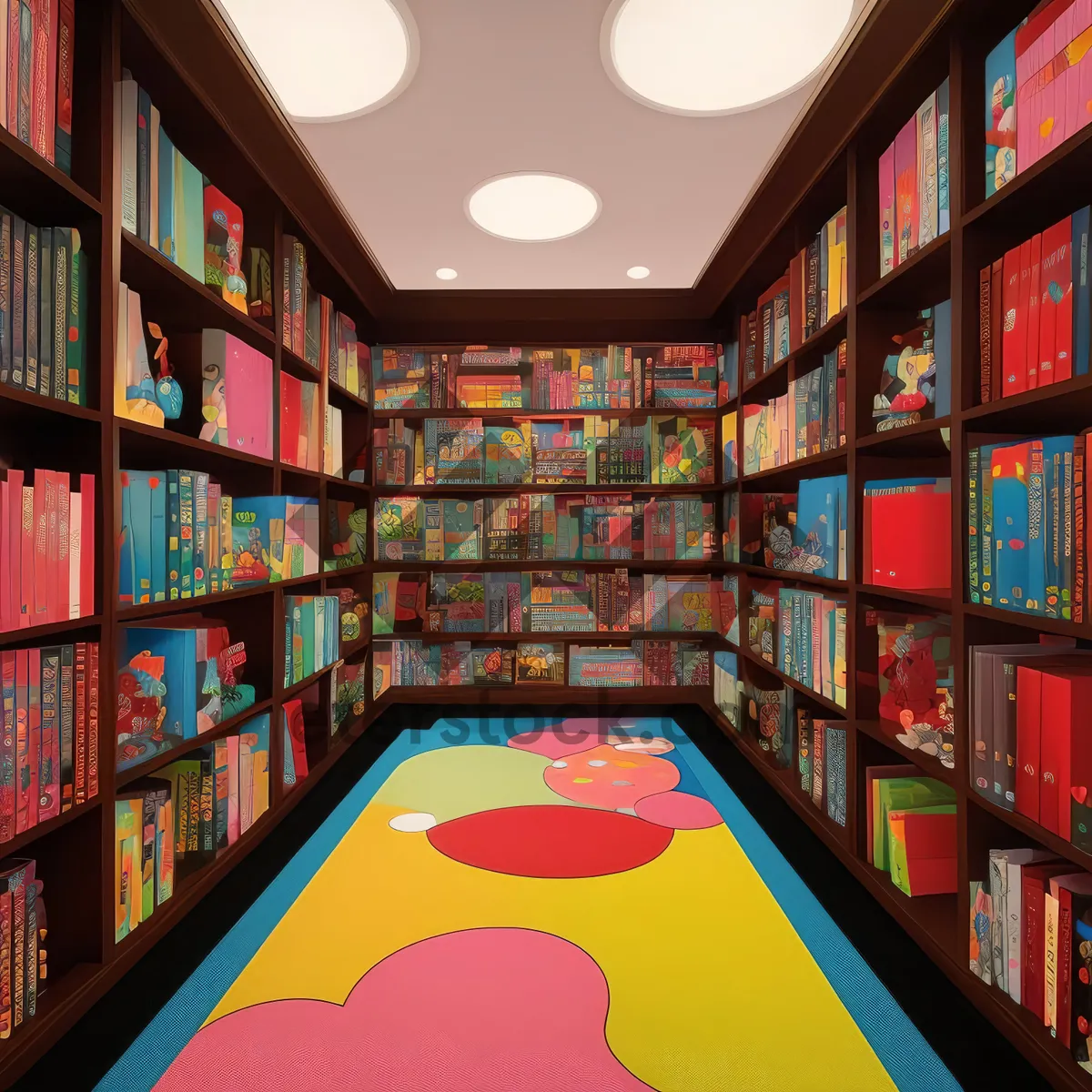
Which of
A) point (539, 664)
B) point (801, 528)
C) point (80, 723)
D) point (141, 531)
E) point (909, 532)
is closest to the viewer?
point (80, 723)

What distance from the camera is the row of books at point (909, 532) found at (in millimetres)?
1721

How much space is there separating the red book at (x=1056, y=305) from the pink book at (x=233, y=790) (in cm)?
232

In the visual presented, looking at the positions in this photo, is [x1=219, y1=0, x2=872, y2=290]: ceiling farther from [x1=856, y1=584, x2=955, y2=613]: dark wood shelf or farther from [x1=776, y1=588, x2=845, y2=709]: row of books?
[x1=776, y1=588, x2=845, y2=709]: row of books

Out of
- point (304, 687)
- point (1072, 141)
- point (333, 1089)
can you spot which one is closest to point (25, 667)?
point (333, 1089)

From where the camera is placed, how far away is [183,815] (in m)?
1.95

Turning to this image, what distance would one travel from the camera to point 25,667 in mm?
1323

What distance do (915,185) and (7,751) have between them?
2450mm

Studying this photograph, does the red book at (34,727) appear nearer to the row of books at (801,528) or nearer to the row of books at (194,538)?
the row of books at (194,538)

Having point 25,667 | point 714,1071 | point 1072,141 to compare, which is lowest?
point 714,1071

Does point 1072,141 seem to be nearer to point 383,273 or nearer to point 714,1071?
point 714,1071

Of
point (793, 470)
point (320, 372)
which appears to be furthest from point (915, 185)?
point (320, 372)

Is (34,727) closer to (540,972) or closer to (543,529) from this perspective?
(540,972)

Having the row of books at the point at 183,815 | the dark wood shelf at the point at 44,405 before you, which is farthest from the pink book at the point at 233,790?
the dark wood shelf at the point at 44,405

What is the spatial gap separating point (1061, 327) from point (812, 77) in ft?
3.63
